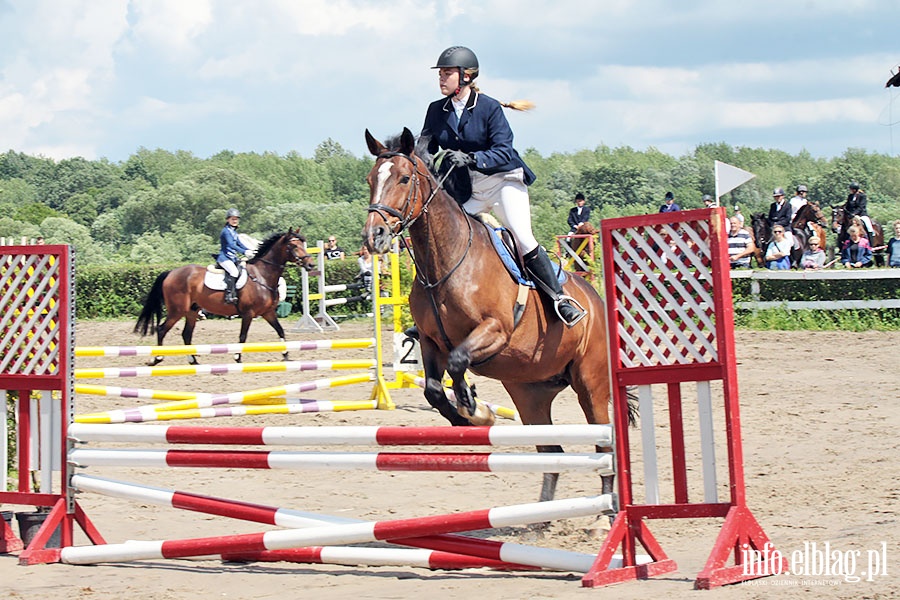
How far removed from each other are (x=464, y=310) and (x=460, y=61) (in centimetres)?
141

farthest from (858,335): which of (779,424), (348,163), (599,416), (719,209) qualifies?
(348,163)

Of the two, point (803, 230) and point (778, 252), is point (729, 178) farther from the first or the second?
point (803, 230)

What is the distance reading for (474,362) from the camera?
5820mm

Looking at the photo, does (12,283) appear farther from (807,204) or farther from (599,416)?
(807,204)

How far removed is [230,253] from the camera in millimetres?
16453

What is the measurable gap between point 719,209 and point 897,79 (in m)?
14.7

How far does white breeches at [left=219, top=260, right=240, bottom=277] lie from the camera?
16214 mm

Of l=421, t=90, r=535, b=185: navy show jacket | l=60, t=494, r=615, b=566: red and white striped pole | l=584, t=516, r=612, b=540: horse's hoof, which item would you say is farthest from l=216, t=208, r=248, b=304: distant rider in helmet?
l=584, t=516, r=612, b=540: horse's hoof

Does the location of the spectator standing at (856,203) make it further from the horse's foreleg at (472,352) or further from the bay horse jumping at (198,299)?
the horse's foreleg at (472,352)

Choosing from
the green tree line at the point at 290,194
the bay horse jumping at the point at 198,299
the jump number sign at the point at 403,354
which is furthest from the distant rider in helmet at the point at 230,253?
the green tree line at the point at 290,194

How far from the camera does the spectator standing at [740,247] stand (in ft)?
61.0

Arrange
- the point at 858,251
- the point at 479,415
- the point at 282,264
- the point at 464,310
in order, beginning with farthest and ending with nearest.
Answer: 1. the point at 858,251
2. the point at 282,264
3. the point at 479,415
4. the point at 464,310

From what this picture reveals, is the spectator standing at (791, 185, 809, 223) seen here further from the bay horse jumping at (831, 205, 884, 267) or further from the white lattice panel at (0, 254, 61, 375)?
the white lattice panel at (0, 254, 61, 375)

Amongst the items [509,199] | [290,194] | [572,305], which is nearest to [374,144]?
[509,199]
